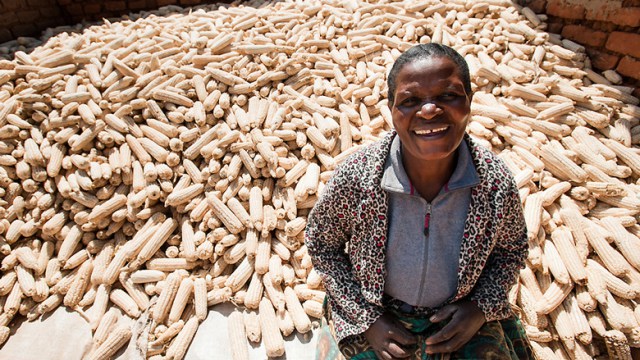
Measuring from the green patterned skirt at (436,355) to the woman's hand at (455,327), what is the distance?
0.17 ft

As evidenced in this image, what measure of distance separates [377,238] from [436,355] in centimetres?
61

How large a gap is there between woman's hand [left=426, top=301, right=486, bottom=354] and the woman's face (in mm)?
718

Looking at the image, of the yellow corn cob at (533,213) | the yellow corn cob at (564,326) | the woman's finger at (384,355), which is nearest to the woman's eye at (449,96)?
the woman's finger at (384,355)

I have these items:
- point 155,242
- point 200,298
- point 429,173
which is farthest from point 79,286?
point 429,173

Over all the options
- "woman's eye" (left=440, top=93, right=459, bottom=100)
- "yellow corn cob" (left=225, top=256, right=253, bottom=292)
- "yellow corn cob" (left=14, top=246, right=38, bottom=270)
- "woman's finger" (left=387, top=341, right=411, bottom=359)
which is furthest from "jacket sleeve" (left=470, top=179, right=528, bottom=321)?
"yellow corn cob" (left=14, top=246, right=38, bottom=270)

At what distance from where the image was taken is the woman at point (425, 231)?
1550 mm

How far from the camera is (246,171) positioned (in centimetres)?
376

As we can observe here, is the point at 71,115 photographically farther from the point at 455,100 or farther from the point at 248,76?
the point at 455,100

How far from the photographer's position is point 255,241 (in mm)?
3428

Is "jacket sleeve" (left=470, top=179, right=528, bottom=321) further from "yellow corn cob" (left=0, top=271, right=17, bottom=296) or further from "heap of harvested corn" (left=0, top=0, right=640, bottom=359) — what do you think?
"yellow corn cob" (left=0, top=271, right=17, bottom=296)

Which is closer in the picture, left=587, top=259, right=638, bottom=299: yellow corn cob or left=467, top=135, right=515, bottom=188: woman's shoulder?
left=467, top=135, right=515, bottom=188: woman's shoulder

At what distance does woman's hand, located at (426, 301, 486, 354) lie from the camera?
65.8 inches

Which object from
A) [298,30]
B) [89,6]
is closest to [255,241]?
[298,30]

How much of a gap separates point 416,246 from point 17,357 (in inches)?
140
